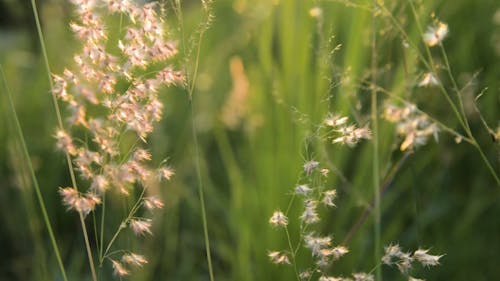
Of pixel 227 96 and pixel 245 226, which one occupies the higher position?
pixel 227 96

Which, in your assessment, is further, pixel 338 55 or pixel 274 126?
pixel 338 55

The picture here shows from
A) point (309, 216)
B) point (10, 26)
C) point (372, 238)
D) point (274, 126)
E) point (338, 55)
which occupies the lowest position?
point (372, 238)

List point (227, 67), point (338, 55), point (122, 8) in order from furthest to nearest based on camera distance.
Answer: point (227, 67)
point (338, 55)
point (122, 8)

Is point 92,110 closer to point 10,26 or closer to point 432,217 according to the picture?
point 432,217

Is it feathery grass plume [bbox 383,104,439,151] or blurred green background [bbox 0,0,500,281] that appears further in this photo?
blurred green background [bbox 0,0,500,281]

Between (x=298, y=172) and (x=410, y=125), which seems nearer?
(x=410, y=125)

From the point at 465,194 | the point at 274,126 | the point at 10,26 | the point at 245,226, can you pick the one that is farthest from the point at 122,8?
the point at 10,26

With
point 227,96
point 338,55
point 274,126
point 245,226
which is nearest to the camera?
point 245,226

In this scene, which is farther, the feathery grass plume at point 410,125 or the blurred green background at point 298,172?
the blurred green background at point 298,172
